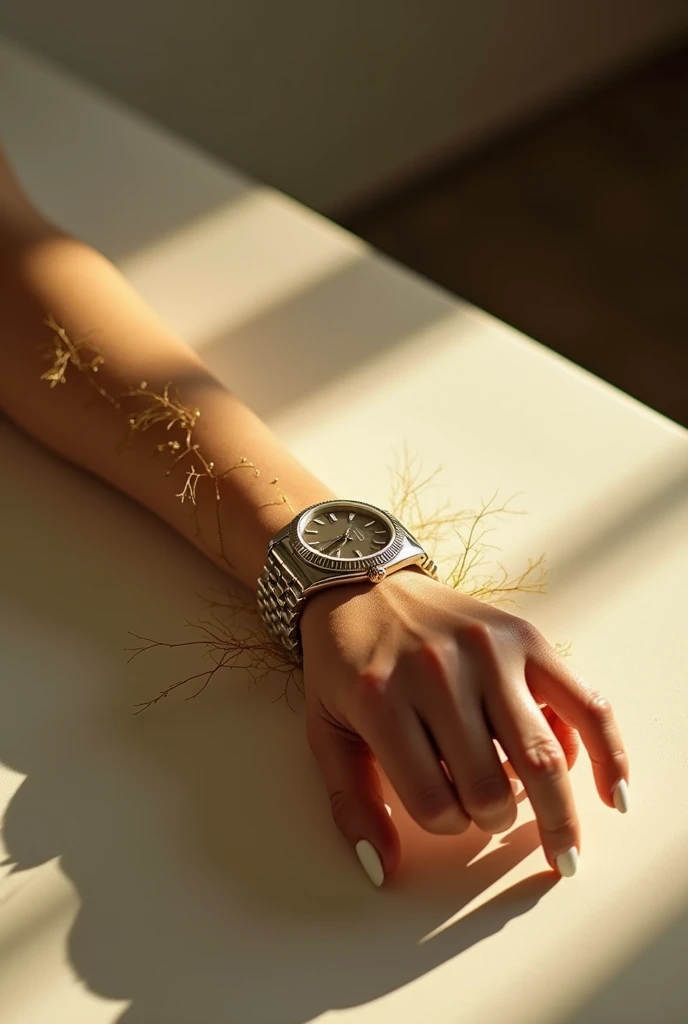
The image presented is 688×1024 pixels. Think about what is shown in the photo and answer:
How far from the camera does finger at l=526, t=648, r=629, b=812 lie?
626 mm

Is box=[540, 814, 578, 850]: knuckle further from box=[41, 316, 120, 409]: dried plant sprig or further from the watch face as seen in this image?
box=[41, 316, 120, 409]: dried plant sprig

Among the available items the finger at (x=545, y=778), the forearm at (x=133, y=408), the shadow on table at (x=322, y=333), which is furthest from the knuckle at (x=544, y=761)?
the shadow on table at (x=322, y=333)

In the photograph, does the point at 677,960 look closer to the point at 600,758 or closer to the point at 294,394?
the point at 600,758

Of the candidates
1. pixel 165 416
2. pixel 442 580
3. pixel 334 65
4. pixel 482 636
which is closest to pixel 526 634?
pixel 482 636

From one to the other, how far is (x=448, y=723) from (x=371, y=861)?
8 cm

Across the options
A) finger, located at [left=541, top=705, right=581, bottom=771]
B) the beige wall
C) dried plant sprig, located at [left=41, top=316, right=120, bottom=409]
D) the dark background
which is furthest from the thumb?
the beige wall

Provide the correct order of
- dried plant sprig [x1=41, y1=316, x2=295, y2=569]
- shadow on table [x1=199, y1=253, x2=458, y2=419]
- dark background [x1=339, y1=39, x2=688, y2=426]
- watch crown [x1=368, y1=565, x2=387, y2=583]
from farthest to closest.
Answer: dark background [x1=339, y1=39, x2=688, y2=426]
shadow on table [x1=199, y1=253, x2=458, y2=419]
dried plant sprig [x1=41, y1=316, x2=295, y2=569]
watch crown [x1=368, y1=565, x2=387, y2=583]

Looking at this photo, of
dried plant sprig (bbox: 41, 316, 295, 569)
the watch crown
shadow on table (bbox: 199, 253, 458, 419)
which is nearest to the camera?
the watch crown

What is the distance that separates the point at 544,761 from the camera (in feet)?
1.98

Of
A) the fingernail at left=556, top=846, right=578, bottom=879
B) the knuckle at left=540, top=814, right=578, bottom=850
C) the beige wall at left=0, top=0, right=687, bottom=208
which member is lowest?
the fingernail at left=556, top=846, right=578, bottom=879

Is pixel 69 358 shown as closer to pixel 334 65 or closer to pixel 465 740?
pixel 465 740

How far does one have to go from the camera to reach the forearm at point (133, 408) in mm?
797

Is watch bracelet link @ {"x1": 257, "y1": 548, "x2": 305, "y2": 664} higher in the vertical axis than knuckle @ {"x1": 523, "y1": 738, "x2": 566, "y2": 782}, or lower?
higher

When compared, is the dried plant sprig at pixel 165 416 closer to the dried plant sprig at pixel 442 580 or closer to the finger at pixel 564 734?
the dried plant sprig at pixel 442 580
